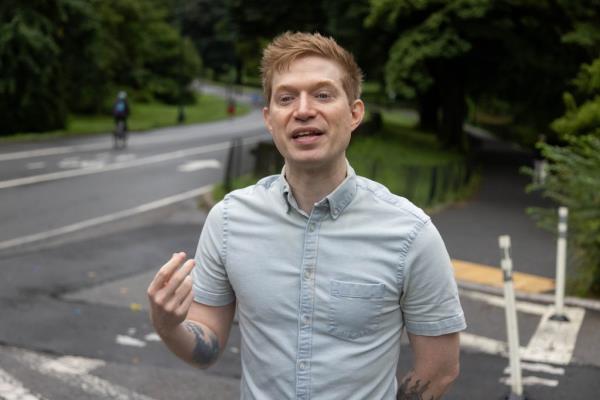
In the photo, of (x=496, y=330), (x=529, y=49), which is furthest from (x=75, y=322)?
(x=529, y=49)

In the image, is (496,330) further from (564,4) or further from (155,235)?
(564,4)

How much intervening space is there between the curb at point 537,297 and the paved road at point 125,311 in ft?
0.30

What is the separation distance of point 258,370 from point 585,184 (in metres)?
8.09

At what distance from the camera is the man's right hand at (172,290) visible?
2.27 m

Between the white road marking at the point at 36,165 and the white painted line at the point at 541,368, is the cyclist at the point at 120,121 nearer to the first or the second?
the white road marking at the point at 36,165

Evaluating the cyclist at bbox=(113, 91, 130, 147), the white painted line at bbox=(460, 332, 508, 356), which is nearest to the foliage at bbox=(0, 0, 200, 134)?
the cyclist at bbox=(113, 91, 130, 147)

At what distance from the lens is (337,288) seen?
2.52 meters

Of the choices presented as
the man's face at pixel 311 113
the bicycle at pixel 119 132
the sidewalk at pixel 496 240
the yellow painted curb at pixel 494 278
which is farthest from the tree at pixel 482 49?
the man's face at pixel 311 113

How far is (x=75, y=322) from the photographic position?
27.2 feet

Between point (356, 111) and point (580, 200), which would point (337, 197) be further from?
point (580, 200)

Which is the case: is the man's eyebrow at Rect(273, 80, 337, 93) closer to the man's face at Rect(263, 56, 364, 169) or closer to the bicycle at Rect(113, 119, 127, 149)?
the man's face at Rect(263, 56, 364, 169)

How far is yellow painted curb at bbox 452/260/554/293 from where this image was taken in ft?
35.3

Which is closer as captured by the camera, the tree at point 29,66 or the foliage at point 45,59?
the tree at point 29,66

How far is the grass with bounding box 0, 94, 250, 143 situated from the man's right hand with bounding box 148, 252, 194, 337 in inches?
1104
